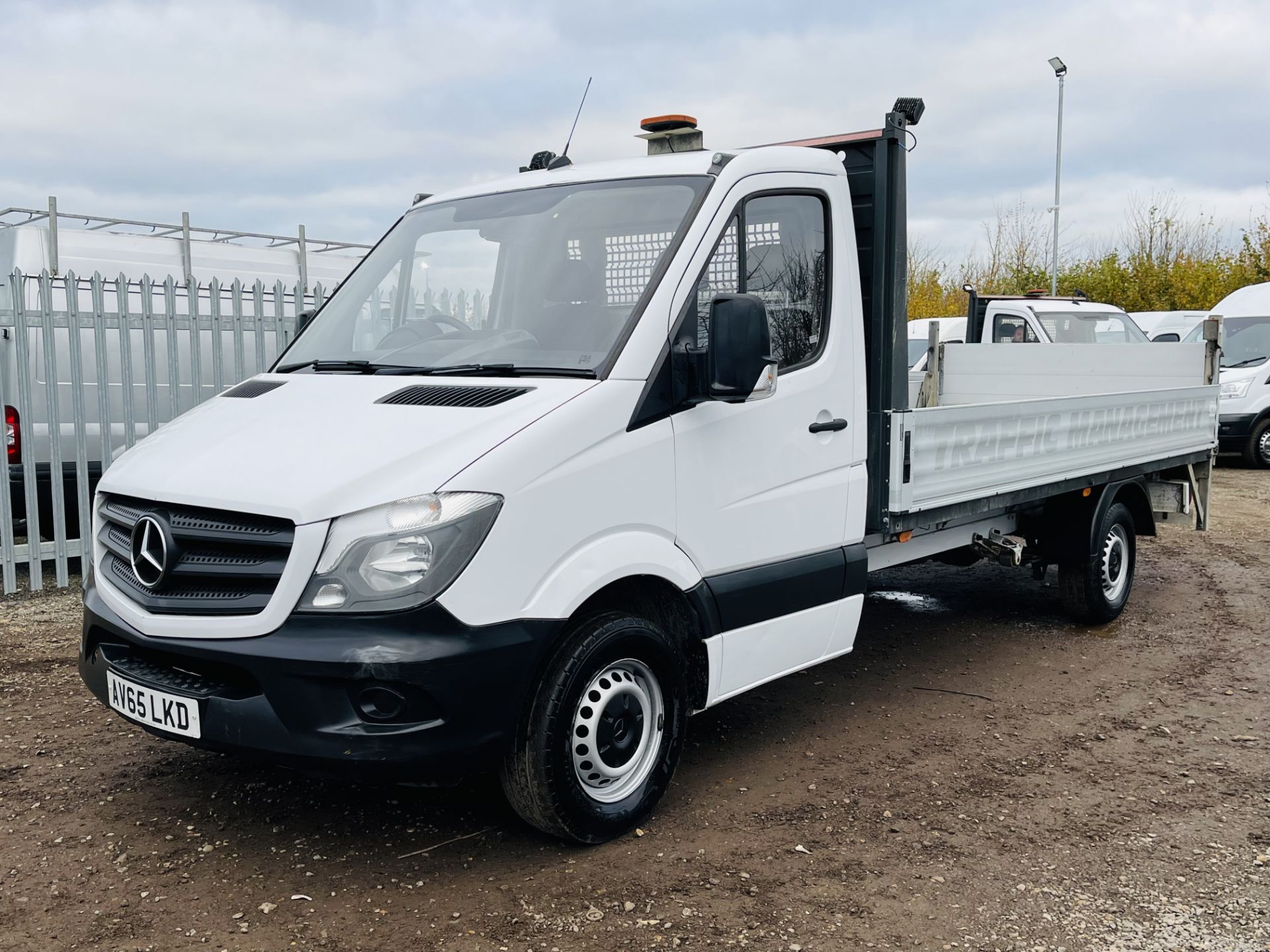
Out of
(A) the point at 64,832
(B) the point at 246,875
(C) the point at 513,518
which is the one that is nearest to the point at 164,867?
(B) the point at 246,875

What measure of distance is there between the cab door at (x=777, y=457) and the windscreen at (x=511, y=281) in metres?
0.27

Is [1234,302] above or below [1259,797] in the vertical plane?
above

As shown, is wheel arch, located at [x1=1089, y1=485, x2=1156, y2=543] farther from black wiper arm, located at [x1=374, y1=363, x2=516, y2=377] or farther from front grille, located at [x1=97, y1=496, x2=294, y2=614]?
front grille, located at [x1=97, y1=496, x2=294, y2=614]

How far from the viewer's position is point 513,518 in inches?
132

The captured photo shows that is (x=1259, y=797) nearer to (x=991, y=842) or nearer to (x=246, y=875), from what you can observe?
(x=991, y=842)

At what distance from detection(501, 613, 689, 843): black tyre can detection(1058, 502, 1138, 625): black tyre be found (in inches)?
144

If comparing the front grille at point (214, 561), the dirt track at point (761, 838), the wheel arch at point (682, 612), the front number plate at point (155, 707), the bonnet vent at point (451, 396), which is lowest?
the dirt track at point (761, 838)

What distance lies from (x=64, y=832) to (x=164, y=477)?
4.37ft

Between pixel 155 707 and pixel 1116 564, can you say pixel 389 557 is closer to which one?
pixel 155 707

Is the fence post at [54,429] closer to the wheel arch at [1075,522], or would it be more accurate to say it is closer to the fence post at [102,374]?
the fence post at [102,374]

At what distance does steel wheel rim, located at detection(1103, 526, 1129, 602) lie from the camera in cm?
698

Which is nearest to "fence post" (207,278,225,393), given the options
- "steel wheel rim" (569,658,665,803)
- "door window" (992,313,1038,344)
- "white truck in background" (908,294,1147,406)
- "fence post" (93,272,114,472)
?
"fence post" (93,272,114,472)

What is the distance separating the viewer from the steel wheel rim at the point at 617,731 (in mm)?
3746

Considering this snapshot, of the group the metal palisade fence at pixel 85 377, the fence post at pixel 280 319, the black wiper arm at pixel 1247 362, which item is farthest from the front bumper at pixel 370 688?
the black wiper arm at pixel 1247 362
